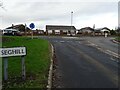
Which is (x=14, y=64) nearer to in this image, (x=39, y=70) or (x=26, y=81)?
(x=39, y=70)

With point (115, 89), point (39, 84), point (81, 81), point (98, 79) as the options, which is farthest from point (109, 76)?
point (39, 84)

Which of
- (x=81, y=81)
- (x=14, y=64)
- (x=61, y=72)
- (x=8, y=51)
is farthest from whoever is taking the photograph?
(x=14, y=64)

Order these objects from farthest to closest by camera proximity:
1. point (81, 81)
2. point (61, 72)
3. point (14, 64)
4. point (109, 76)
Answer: point (14, 64) < point (61, 72) < point (109, 76) < point (81, 81)

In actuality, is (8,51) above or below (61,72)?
above

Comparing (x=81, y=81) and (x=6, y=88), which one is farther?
(x=81, y=81)

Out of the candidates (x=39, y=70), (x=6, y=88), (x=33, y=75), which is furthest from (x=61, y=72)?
(x=6, y=88)

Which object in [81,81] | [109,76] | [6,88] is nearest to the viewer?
[6,88]

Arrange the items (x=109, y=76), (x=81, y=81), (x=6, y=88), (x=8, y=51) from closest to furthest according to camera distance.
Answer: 1. (x=6, y=88)
2. (x=8, y=51)
3. (x=81, y=81)
4. (x=109, y=76)

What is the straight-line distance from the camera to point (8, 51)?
1143 centimetres

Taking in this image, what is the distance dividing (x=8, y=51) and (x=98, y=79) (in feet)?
12.7

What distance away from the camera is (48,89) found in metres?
10.7

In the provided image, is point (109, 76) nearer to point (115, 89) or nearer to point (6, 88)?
point (115, 89)

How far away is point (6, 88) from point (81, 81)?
125 inches

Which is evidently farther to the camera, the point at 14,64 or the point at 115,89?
the point at 14,64
